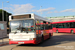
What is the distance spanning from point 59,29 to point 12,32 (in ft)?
70.4

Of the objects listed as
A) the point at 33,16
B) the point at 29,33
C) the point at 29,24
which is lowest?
the point at 29,33

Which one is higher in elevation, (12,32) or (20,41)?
(12,32)

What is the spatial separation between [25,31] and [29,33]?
38 cm

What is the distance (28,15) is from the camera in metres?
9.51

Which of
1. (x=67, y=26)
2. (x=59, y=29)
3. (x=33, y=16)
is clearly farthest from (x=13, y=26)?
(x=59, y=29)

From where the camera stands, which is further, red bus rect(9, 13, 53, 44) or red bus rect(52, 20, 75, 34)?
red bus rect(52, 20, 75, 34)

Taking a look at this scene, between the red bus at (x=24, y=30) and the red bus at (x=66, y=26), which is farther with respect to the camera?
the red bus at (x=66, y=26)

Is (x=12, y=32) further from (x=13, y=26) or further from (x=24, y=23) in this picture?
(x=24, y=23)

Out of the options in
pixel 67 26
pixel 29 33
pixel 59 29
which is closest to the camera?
pixel 29 33

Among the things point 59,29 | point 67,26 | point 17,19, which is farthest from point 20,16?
point 59,29

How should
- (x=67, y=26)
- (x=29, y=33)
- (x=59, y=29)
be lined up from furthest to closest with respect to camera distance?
(x=59, y=29), (x=67, y=26), (x=29, y=33)

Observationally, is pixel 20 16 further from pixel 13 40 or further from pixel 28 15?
pixel 13 40

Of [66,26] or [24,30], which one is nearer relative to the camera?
[24,30]

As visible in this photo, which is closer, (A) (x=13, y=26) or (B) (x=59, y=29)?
(A) (x=13, y=26)
